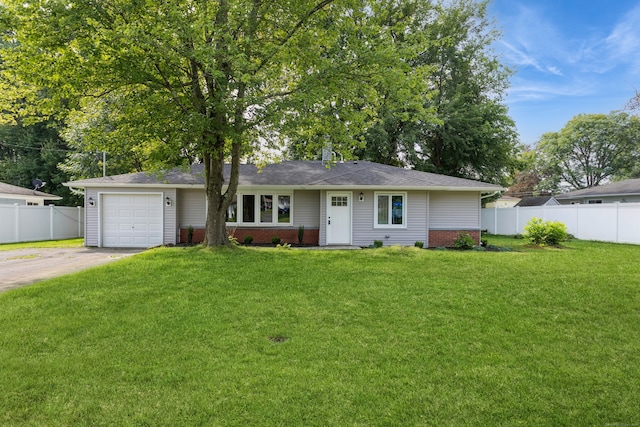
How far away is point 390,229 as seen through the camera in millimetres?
13375

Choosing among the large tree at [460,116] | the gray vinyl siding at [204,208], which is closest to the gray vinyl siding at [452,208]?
the gray vinyl siding at [204,208]

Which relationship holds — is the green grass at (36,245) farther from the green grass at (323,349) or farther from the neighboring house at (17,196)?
the green grass at (323,349)

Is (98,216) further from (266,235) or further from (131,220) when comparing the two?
(266,235)

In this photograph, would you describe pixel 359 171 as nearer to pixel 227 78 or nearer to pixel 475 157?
pixel 227 78

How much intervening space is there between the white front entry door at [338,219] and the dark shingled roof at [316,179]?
69cm

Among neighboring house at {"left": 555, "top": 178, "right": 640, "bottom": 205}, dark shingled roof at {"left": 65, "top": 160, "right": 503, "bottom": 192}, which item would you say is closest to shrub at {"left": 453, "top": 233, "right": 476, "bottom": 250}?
dark shingled roof at {"left": 65, "top": 160, "right": 503, "bottom": 192}

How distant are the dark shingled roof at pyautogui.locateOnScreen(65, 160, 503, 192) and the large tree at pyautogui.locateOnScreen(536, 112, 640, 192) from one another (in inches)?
1370

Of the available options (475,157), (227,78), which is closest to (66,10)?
(227,78)

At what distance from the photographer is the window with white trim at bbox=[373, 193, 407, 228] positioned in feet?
43.9

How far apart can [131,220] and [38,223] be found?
6.07 m

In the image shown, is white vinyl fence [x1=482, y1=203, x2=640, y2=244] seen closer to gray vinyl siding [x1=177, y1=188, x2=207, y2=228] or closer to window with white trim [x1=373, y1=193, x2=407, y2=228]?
window with white trim [x1=373, y1=193, x2=407, y2=228]

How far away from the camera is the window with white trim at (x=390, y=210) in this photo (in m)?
13.4

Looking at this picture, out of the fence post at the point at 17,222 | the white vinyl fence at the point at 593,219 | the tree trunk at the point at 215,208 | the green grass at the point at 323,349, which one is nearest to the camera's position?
the green grass at the point at 323,349

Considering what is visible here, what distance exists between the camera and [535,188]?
4459cm
